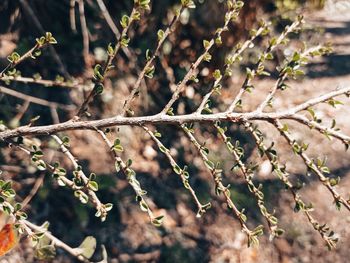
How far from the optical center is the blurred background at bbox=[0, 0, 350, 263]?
310cm

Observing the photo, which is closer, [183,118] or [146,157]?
[183,118]

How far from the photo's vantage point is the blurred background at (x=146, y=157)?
10.2 ft

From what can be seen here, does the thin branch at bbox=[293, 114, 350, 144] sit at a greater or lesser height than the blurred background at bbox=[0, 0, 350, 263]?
lesser

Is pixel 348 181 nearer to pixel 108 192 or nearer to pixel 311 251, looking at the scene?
pixel 311 251

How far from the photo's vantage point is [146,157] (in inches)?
146

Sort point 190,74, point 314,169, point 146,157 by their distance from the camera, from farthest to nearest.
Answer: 1. point 146,157
2. point 190,74
3. point 314,169

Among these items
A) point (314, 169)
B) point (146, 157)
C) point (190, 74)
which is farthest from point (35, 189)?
point (314, 169)

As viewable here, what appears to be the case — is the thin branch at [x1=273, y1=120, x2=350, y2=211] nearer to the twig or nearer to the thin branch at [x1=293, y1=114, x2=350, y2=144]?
the thin branch at [x1=293, y1=114, x2=350, y2=144]

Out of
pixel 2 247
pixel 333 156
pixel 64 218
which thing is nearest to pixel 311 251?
pixel 333 156

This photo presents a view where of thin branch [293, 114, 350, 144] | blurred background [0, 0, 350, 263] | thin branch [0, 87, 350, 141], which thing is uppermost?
blurred background [0, 0, 350, 263]

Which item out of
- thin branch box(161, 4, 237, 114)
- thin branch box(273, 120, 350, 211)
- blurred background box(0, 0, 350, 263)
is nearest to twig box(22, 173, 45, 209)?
blurred background box(0, 0, 350, 263)

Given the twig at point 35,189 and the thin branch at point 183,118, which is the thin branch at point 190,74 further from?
the twig at point 35,189

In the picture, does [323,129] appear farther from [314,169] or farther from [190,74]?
[190,74]

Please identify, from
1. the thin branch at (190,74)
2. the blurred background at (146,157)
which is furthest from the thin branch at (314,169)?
the blurred background at (146,157)
